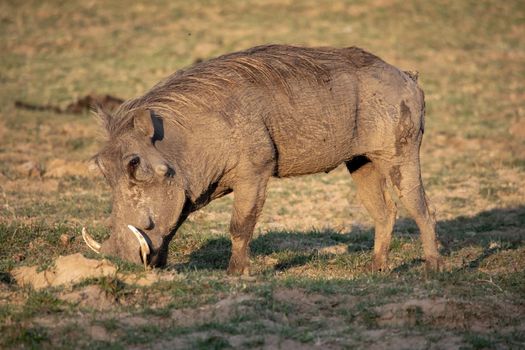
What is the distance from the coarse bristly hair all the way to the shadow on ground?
4.50ft

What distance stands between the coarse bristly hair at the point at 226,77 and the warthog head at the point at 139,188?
143 mm

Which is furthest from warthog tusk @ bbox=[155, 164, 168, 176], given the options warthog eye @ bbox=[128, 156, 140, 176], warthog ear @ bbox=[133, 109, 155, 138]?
warthog ear @ bbox=[133, 109, 155, 138]

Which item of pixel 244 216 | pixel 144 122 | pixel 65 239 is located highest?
pixel 144 122

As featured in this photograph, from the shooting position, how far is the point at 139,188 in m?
6.66

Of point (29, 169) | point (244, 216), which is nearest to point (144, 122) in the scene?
point (244, 216)

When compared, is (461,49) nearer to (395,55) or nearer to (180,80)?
(395,55)

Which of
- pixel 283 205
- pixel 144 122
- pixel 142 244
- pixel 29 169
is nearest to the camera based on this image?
pixel 142 244

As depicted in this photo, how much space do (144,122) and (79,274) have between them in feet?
A: 3.87

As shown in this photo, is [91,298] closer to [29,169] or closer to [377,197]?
[377,197]

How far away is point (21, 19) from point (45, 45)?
2631 millimetres

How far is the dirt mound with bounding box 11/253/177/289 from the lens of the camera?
6219mm

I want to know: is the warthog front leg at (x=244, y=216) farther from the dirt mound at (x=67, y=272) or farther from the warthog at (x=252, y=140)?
the dirt mound at (x=67, y=272)

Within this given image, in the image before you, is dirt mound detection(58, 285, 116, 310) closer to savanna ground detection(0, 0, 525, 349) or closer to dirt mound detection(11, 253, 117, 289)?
savanna ground detection(0, 0, 525, 349)

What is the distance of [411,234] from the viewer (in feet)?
32.1
